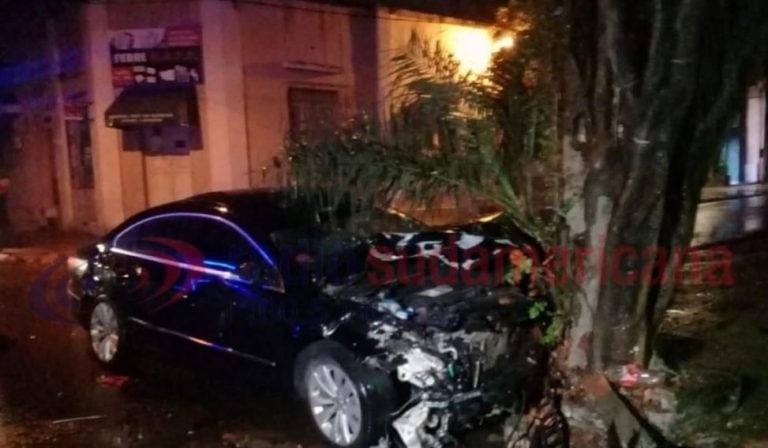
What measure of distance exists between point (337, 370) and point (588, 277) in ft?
5.44

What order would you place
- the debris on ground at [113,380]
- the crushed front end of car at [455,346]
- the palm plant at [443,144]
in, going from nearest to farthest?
the crushed front end of car at [455,346] < the palm plant at [443,144] < the debris on ground at [113,380]

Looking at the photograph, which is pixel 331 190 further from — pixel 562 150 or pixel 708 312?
pixel 708 312

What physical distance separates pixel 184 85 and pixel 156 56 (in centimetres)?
75

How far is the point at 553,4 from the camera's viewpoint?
5438mm

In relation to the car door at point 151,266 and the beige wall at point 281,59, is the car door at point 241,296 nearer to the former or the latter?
the car door at point 151,266

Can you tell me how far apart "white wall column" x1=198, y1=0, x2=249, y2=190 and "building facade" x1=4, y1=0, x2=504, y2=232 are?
18mm

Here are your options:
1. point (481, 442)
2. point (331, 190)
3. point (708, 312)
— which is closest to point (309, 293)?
point (331, 190)

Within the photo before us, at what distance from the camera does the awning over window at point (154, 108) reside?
49.8 ft

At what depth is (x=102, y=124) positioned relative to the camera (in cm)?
1593

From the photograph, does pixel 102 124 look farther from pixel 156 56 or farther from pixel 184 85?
pixel 184 85

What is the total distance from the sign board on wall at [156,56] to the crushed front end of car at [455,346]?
10.7 metres

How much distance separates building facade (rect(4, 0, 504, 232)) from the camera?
50.2 ft

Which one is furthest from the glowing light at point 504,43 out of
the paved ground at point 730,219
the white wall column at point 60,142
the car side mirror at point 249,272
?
the white wall column at point 60,142

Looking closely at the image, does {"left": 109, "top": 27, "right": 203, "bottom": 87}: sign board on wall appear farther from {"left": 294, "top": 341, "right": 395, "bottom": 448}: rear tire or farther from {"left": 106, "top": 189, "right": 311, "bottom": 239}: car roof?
{"left": 294, "top": 341, "right": 395, "bottom": 448}: rear tire
